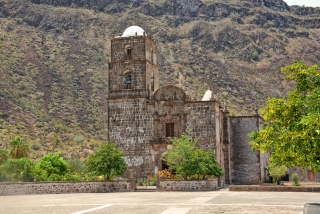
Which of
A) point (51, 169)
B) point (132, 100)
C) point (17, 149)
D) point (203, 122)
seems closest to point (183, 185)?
point (203, 122)

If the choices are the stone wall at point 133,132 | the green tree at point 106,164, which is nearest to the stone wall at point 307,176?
the stone wall at point 133,132

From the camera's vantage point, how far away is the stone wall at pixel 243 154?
39281 mm

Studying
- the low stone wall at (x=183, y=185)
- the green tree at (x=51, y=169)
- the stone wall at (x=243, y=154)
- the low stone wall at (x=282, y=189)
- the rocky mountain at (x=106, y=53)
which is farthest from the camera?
the rocky mountain at (x=106, y=53)

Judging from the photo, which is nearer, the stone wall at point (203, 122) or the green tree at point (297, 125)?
the green tree at point (297, 125)

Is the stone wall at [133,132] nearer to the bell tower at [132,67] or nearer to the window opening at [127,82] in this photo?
the bell tower at [132,67]

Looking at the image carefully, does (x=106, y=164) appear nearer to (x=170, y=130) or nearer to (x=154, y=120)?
(x=154, y=120)

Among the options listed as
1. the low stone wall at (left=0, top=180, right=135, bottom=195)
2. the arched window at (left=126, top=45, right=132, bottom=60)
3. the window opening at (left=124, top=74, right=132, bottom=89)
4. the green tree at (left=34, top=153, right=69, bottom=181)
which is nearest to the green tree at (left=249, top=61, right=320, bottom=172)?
the low stone wall at (left=0, top=180, right=135, bottom=195)

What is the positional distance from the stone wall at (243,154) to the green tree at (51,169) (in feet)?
49.6

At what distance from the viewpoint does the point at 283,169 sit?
36.1 metres

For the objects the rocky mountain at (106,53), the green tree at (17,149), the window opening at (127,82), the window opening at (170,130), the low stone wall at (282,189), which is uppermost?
the rocky mountain at (106,53)

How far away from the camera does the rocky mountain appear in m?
62.3

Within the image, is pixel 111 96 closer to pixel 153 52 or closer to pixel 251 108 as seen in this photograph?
pixel 153 52

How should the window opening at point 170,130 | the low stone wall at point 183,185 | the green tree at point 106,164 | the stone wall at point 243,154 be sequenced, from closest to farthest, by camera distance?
the low stone wall at point 183,185, the green tree at point 106,164, the window opening at point 170,130, the stone wall at point 243,154

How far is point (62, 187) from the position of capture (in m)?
28.8
